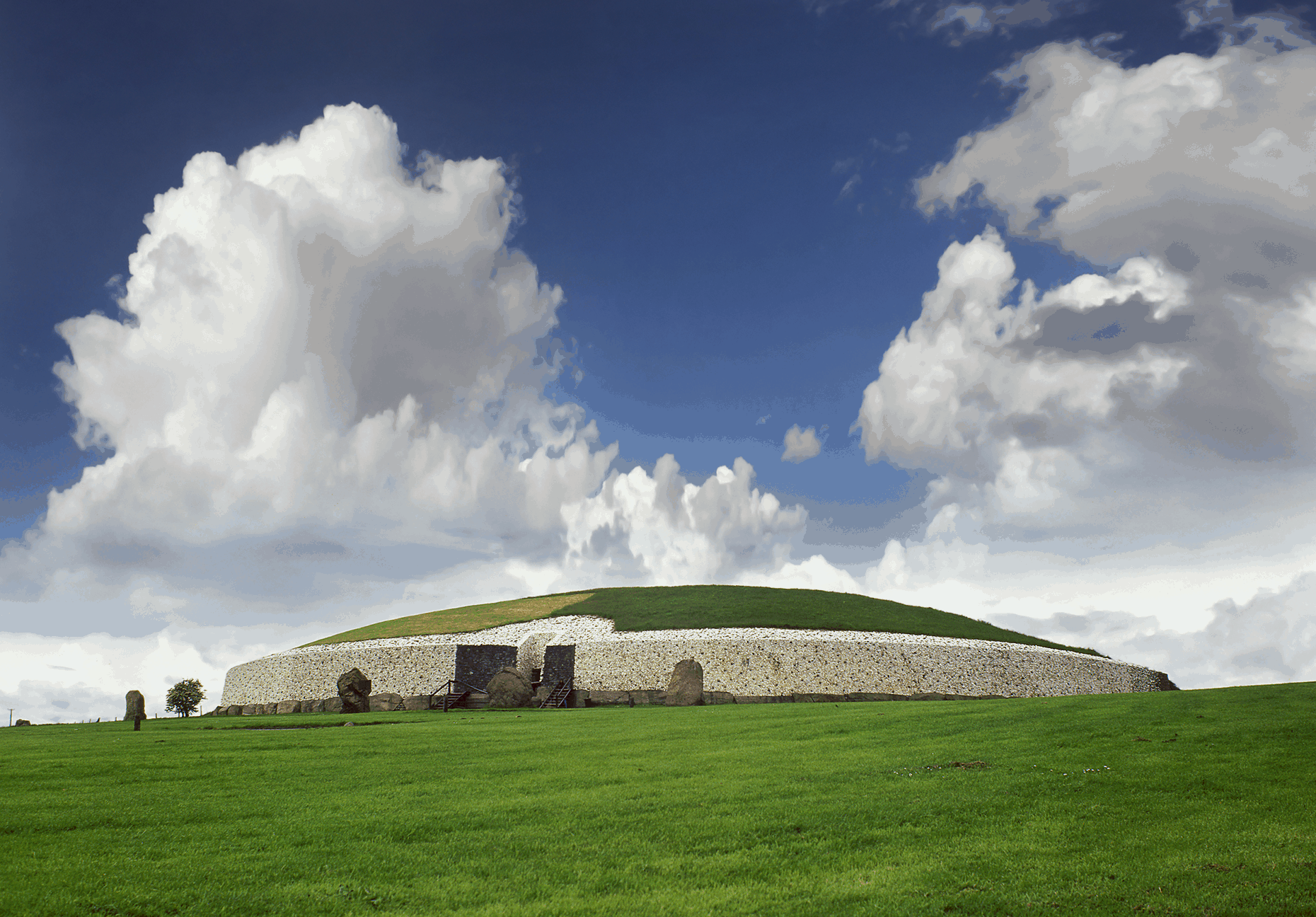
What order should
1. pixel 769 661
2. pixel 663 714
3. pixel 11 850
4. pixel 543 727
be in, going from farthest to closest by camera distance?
pixel 769 661 → pixel 663 714 → pixel 543 727 → pixel 11 850

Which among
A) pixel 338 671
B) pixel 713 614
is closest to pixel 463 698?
pixel 338 671

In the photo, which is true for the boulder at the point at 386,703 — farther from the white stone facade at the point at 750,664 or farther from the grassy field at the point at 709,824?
the grassy field at the point at 709,824

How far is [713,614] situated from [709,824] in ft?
137

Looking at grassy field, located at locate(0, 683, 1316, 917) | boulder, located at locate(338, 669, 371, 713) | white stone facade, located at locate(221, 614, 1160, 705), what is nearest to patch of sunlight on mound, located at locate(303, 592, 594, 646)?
white stone facade, located at locate(221, 614, 1160, 705)

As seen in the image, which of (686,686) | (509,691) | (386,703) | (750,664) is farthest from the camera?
(750,664)

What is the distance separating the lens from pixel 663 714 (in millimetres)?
29078

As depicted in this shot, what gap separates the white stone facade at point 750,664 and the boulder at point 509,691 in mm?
5735

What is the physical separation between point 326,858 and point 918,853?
25.2 ft

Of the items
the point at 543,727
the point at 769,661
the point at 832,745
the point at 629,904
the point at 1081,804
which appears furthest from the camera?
the point at 769,661

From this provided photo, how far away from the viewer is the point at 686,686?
37.0 m

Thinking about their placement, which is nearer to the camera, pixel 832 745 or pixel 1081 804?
pixel 1081 804

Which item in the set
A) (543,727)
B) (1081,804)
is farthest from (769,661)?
(1081,804)

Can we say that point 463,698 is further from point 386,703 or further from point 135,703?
point 135,703

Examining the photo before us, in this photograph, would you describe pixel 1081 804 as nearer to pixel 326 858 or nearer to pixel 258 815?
pixel 326 858
